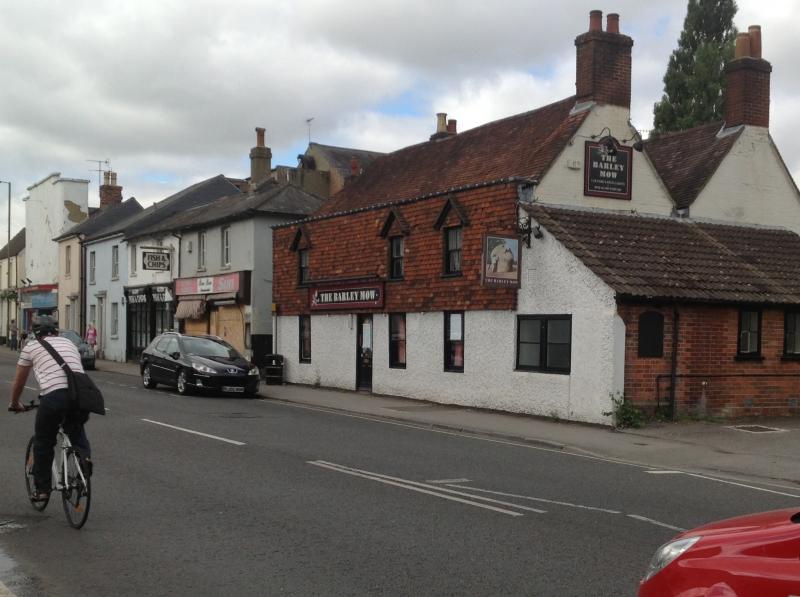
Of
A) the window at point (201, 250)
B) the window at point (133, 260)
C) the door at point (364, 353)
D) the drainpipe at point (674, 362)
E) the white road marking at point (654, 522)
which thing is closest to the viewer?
the white road marking at point (654, 522)

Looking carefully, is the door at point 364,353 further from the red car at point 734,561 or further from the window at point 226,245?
the red car at point 734,561

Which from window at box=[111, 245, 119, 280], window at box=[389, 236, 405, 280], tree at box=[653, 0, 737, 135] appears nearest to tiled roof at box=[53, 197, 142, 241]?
window at box=[111, 245, 119, 280]

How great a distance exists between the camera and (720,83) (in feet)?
142

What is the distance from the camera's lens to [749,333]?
62.0 ft

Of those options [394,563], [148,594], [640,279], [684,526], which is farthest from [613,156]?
[148,594]

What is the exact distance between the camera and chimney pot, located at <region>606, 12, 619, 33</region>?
20625 mm

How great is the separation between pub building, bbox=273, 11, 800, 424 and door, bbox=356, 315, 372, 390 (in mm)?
64

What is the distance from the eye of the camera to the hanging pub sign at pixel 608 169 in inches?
798

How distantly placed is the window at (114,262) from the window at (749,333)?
31.6 metres

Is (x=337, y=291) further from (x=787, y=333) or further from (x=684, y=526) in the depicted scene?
(x=684, y=526)

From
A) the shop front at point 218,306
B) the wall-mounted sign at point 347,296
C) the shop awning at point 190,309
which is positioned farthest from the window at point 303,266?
the shop awning at point 190,309

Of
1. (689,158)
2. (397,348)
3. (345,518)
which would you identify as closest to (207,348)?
(397,348)

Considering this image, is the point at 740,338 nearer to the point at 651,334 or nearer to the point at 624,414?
the point at 651,334

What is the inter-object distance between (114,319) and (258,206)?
1529 cm
